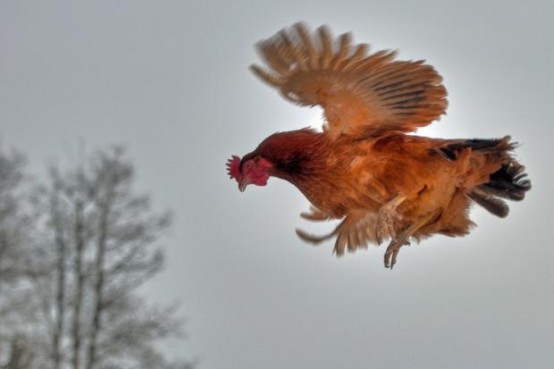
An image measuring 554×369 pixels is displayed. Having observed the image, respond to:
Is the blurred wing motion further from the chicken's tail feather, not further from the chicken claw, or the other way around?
the chicken claw

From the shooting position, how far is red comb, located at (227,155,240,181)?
4.45 metres

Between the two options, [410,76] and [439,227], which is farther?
[439,227]

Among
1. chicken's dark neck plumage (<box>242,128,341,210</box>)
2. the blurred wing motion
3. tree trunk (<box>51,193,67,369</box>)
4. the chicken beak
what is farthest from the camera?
tree trunk (<box>51,193,67,369</box>)

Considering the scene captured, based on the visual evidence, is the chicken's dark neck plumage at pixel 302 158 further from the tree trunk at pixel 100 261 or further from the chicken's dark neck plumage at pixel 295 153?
the tree trunk at pixel 100 261

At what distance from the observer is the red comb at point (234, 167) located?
4.45m

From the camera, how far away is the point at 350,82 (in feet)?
13.7

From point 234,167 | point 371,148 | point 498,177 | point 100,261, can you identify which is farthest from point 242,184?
point 100,261

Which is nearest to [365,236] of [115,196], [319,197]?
[319,197]

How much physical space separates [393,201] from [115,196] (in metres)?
12.4

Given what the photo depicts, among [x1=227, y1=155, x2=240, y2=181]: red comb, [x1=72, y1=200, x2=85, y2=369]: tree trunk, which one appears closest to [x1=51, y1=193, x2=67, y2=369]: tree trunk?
[x1=72, y1=200, x2=85, y2=369]: tree trunk

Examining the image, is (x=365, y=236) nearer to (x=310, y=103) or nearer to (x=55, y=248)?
(x=310, y=103)

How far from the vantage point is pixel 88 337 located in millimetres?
15969

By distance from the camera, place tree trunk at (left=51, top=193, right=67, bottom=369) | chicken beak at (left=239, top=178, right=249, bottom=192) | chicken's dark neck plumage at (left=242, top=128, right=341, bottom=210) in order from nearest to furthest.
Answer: chicken's dark neck plumage at (left=242, top=128, right=341, bottom=210)
chicken beak at (left=239, top=178, right=249, bottom=192)
tree trunk at (left=51, top=193, right=67, bottom=369)

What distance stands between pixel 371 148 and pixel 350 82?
1.12 ft
